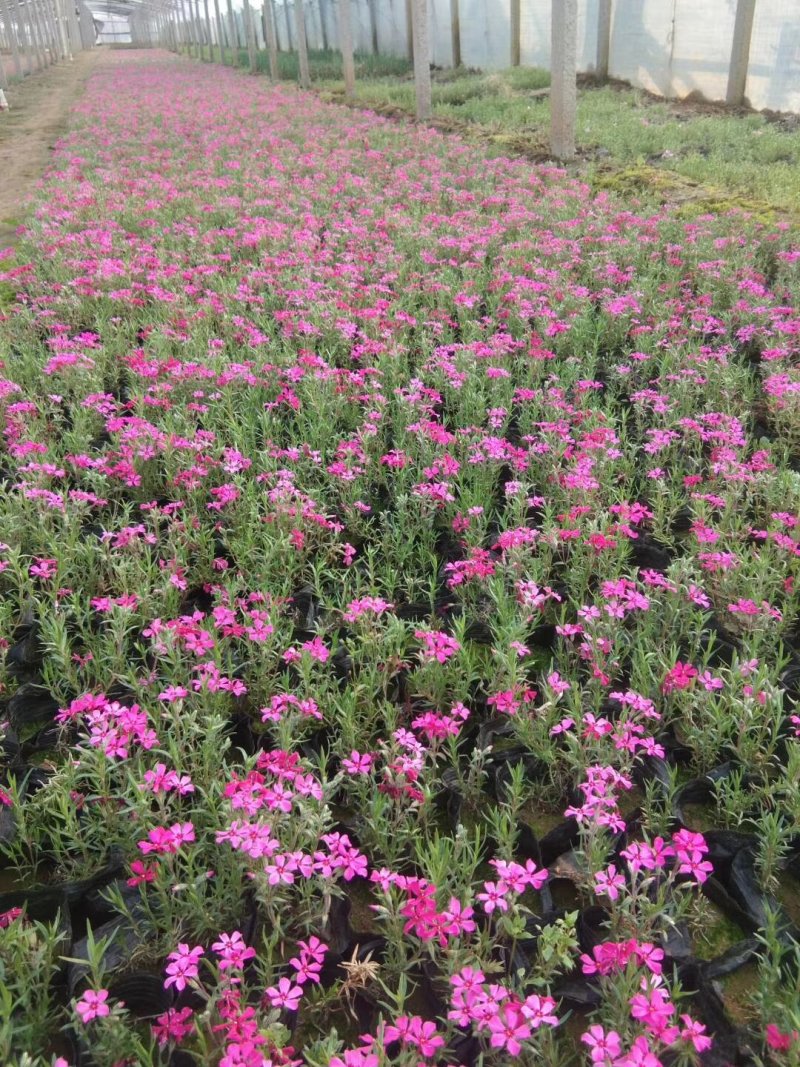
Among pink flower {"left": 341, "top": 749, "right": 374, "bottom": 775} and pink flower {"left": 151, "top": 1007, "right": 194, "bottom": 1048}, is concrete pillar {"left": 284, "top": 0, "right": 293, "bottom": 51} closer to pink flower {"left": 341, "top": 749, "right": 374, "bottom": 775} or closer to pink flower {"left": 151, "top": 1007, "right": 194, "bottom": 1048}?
pink flower {"left": 341, "top": 749, "right": 374, "bottom": 775}

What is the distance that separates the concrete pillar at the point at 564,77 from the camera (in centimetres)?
1202

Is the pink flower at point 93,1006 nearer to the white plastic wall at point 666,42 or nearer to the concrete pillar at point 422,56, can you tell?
the white plastic wall at point 666,42

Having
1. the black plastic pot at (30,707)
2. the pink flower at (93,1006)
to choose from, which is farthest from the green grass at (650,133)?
the pink flower at (93,1006)

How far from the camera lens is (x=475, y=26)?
84.9ft

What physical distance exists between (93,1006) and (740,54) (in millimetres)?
18759

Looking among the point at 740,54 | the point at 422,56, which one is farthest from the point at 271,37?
the point at 740,54

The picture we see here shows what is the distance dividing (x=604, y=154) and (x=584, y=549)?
11.6m

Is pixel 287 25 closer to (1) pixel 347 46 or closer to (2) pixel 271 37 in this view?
(2) pixel 271 37

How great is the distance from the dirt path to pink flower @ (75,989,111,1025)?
1154 centimetres

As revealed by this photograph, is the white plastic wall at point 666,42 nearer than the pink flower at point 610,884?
No

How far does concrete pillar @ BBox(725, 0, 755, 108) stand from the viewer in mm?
14945

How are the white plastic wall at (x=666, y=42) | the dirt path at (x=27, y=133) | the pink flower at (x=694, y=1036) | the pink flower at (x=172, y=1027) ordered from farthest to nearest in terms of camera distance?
the white plastic wall at (x=666, y=42)
the dirt path at (x=27, y=133)
the pink flower at (x=172, y=1027)
the pink flower at (x=694, y=1036)

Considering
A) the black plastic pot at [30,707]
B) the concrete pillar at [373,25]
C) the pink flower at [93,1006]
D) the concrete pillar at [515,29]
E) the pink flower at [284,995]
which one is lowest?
the black plastic pot at [30,707]

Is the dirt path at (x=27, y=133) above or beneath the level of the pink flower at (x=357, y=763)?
above
